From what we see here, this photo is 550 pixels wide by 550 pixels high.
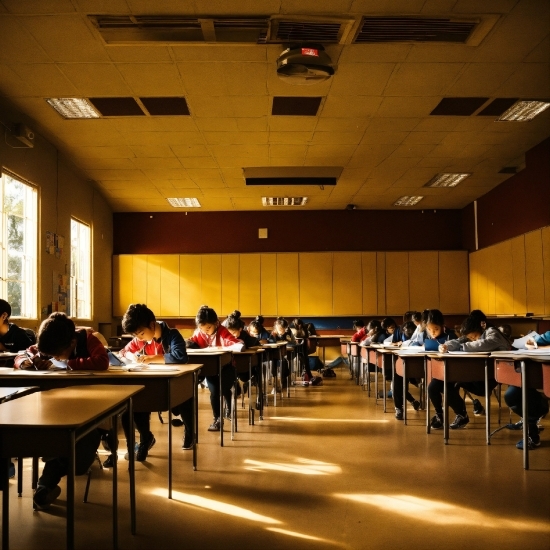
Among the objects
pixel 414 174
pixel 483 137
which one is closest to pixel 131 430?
pixel 483 137

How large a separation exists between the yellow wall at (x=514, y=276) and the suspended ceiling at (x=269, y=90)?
1429mm

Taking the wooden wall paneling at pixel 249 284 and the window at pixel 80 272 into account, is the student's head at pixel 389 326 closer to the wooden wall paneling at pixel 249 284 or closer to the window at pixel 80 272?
the wooden wall paneling at pixel 249 284

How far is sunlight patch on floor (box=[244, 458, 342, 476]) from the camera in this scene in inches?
176

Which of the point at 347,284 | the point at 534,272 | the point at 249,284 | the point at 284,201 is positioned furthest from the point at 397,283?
the point at 534,272

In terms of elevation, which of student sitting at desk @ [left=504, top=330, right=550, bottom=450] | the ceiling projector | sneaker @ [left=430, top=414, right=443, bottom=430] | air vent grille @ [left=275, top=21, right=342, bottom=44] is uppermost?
air vent grille @ [left=275, top=21, right=342, bottom=44]

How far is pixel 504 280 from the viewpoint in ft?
39.6

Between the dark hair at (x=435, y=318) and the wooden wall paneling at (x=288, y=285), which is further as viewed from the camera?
the wooden wall paneling at (x=288, y=285)

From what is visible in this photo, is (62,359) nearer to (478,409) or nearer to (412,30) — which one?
(412,30)

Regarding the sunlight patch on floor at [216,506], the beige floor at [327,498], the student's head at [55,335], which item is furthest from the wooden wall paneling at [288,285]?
the student's head at [55,335]

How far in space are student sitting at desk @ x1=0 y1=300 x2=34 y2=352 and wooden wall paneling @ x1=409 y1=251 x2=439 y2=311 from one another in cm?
1044

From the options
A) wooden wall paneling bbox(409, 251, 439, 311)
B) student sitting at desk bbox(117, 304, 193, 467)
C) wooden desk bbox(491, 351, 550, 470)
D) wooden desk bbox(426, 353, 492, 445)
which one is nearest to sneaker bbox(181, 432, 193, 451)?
student sitting at desk bbox(117, 304, 193, 467)

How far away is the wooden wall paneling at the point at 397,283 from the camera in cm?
1501

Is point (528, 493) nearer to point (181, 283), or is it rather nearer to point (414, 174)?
point (414, 174)

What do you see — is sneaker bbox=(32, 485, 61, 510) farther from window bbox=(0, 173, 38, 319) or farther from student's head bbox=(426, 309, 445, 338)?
window bbox=(0, 173, 38, 319)
